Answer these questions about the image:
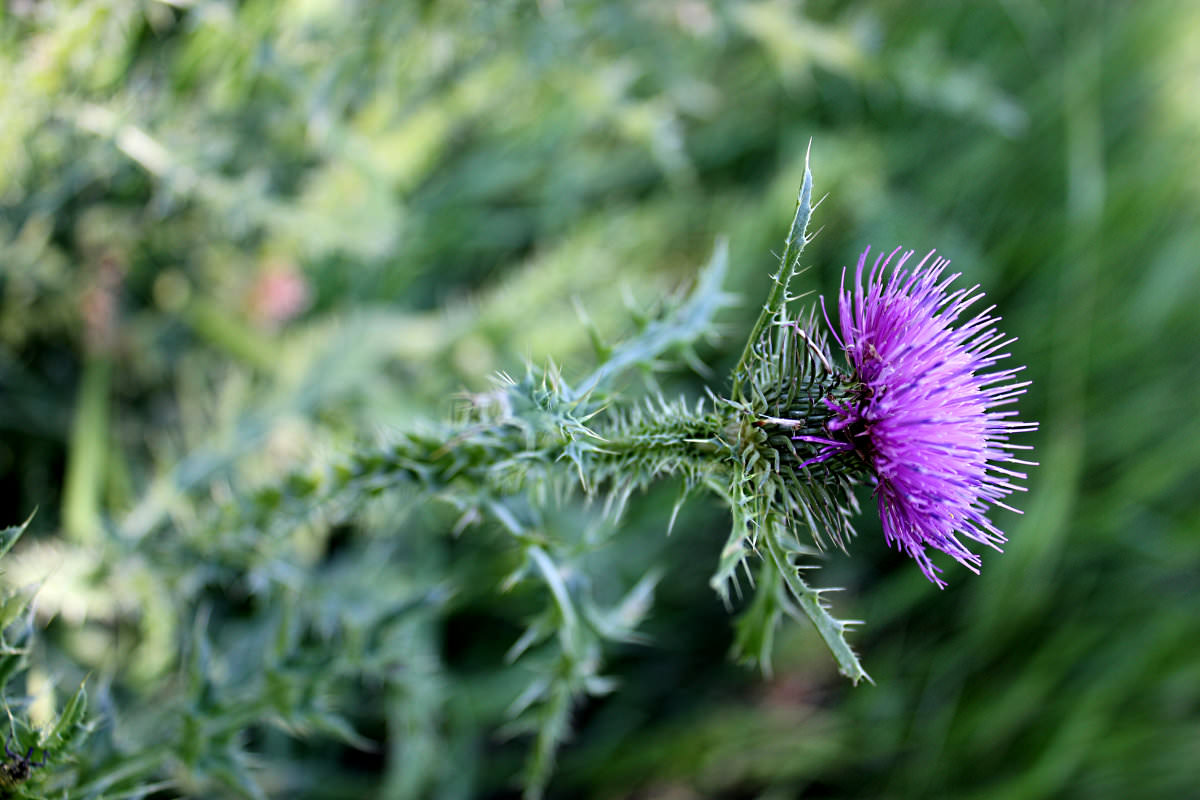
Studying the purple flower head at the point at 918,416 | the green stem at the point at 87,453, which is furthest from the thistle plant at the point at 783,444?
the green stem at the point at 87,453

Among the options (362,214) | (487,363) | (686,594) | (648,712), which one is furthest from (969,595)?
(362,214)


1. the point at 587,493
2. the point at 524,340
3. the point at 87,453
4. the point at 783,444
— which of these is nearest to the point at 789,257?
the point at 783,444

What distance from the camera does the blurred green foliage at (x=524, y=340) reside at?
1566 millimetres

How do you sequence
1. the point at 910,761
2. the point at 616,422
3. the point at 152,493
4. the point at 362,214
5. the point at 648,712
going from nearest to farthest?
1. the point at 616,422
2. the point at 152,493
3. the point at 362,214
4. the point at 910,761
5. the point at 648,712

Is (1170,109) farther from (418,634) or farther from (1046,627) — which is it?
(418,634)

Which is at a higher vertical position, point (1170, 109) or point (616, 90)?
point (1170, 109)

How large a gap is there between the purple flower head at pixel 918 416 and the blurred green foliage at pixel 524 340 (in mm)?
453

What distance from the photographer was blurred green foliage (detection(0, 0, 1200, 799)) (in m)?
1.57

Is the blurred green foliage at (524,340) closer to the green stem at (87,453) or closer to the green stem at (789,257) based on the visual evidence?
the green stem at (87,453)

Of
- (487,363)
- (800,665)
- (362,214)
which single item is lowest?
(800,665)

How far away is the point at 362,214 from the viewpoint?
1.88 metres

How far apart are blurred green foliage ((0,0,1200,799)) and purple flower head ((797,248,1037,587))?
45 centimetres

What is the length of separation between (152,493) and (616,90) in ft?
4.93

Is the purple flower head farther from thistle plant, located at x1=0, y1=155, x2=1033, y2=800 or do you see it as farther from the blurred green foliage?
the blurred green foliage
